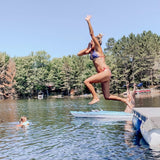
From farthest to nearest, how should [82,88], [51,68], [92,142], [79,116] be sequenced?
1. [51,68]
2. [82,88]
3. [79,116]
4. [92,142]

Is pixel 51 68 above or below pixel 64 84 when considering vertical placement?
above

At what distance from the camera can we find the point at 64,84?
87500 mm

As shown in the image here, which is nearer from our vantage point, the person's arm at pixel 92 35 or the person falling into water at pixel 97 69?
the person's arm at pixel 92 35

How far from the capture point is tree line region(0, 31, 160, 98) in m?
77.2

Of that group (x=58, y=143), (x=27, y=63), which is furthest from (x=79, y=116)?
(x=27, y=63)

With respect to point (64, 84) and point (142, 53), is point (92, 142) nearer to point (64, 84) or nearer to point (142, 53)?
point (142, 53)

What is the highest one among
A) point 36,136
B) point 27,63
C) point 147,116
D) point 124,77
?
point 27,63

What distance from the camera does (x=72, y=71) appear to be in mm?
87125

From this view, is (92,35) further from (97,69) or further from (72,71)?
(72,71)

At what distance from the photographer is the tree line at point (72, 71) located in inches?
3041

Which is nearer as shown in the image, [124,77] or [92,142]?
[92,142]

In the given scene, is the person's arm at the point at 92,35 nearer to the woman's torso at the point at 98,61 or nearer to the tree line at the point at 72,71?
the woman's torso at the point at 98,61

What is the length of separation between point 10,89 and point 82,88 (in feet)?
86.9

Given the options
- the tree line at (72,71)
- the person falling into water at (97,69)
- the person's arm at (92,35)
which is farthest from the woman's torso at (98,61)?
the tree line at (72,71)
